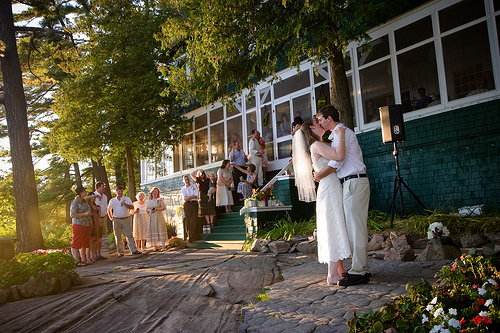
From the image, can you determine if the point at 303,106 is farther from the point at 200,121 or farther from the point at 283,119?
the point at 200,121

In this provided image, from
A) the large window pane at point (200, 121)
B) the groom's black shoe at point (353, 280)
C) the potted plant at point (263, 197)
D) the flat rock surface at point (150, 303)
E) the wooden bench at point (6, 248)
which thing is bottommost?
the flat rock surface at point (150, 303)

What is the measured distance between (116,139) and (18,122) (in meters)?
3.69

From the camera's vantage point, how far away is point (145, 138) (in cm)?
1573

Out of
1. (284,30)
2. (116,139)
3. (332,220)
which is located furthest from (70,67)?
(332,220)

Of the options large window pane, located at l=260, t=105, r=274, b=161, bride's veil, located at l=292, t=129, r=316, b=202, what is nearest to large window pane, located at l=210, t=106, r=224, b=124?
large window pane, located at l=260, t=105, r=274, b=161

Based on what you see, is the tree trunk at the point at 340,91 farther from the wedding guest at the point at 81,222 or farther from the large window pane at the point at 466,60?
the wedding guest at the point at 81,222

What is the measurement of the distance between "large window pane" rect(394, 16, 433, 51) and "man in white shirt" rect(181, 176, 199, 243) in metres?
6.55

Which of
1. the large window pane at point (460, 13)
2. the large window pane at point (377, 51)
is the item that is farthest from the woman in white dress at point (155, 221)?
the large window pane at point (460, 13)

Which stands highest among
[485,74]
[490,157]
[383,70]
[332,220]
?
[383,70]

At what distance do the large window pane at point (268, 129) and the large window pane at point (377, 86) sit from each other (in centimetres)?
378

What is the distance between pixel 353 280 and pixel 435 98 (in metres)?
6.25

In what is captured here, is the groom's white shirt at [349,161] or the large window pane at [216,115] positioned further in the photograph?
the large window pane at [216,115]

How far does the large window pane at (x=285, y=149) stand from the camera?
41.5 feet

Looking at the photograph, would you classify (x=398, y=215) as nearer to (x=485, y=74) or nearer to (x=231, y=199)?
(x=485, y=74)
